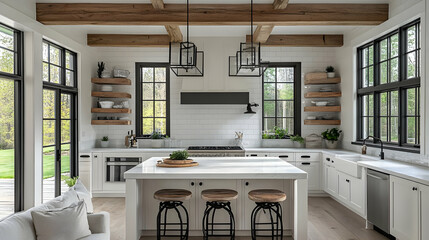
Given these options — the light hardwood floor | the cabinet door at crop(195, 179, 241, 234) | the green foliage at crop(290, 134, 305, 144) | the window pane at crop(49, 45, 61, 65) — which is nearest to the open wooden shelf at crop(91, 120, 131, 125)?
the window pane at crop(49, 45, 61, 65)

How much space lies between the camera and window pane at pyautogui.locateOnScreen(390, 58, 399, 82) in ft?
16.4

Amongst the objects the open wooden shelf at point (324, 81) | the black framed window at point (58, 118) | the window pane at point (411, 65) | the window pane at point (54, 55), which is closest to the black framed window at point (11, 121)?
the black framed window at point (58, 118)

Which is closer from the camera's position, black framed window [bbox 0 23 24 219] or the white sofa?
the white sofa

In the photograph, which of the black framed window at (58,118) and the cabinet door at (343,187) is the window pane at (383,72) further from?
the black framed window at (58,118)

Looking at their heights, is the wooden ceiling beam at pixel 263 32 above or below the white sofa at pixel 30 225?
above

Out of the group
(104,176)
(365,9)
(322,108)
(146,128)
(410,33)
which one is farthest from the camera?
(146,128)

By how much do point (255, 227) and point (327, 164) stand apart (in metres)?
2.61

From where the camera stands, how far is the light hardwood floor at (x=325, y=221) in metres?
4.25

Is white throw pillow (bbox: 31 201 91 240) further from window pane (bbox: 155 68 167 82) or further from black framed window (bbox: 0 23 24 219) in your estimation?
window pane (bbox: 155 68 167 82)

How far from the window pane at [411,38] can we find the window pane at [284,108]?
9.39 feet

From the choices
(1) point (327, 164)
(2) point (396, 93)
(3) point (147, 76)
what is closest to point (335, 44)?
(2) point (396, 93)

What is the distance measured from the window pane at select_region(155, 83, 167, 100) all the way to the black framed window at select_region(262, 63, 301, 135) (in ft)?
7.24

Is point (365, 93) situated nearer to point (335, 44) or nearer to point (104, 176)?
point (335, 44)

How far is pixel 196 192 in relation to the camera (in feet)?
13.5
